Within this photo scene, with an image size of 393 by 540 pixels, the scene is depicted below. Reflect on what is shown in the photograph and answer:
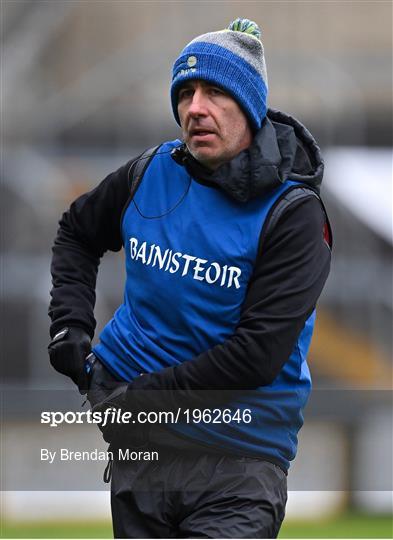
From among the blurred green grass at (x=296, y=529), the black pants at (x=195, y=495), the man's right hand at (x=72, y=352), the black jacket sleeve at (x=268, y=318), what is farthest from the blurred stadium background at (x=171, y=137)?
the black jacket sleeve at (x=268, y=318)

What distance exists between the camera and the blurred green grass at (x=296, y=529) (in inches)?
330

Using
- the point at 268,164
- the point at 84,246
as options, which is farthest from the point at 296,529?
the point at 268,164

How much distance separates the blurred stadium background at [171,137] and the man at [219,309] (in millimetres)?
4904

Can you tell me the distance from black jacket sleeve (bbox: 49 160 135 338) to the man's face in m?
0.35

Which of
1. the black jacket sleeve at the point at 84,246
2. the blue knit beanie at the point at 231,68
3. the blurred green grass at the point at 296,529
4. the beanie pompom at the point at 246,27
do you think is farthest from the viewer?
the blurred green grass at the point at 296,529

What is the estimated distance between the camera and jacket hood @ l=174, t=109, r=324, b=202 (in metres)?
3.43

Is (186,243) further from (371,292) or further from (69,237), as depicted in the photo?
(371,292)

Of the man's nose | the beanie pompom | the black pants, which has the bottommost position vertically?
the black pants

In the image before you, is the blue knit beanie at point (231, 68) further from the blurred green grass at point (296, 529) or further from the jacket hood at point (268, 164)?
the blurred green grass at point (296, 529)

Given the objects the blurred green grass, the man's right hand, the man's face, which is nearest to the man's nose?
the man's face

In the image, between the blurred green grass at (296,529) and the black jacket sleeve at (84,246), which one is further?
the blurred green grass at (296,529)

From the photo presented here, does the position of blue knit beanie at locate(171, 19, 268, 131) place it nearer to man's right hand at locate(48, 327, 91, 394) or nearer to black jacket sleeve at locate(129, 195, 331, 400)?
black jacket sleeve at locate(129, 195, 331, 400)

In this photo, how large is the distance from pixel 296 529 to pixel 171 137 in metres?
3.42

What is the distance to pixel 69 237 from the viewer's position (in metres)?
4.01
